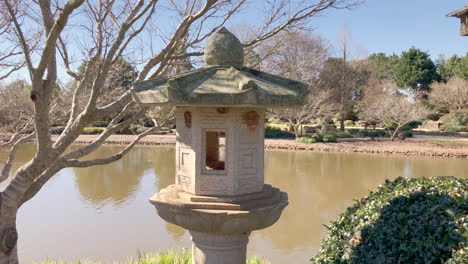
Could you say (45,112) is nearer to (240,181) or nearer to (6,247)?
(6,247)

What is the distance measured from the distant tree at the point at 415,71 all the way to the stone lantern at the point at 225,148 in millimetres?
34378

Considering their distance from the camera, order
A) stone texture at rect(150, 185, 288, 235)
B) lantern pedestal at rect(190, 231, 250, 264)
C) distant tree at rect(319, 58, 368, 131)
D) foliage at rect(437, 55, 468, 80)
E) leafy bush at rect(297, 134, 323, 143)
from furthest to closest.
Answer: foliage at rect(437, 55, 468, 80) → distant tree at rect(319, 58, 368, 131) → leafy bush at rect(297, 134, 323, 143) → lantern pedestal at rect(190, 231, 250, 264) → stone texture at rect(150, 185, 288, 235)

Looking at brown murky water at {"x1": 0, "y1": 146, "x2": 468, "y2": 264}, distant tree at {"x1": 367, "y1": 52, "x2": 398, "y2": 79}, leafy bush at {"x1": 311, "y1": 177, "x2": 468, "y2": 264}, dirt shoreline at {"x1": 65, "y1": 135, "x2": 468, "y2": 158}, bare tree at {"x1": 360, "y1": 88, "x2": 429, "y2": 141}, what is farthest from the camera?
distant tree at {"x1": 367, "y1": 52, "x2": 398, "y2": 79}

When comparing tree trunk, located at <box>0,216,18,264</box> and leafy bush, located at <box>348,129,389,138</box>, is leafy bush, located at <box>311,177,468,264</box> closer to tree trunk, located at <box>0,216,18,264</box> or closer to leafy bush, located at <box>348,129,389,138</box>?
tree trunk, located at <box>0,216,18,264</box>

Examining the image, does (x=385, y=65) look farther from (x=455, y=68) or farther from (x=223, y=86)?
(x=223, y=86)

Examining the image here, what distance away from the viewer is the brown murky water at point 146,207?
6.99 metres

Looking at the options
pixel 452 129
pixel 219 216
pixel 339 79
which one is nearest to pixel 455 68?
pixel 452 129

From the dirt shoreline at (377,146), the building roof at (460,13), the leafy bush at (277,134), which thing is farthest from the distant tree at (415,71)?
the building roof at (460,13)

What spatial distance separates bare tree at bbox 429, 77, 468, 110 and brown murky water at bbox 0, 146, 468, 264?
607 inches

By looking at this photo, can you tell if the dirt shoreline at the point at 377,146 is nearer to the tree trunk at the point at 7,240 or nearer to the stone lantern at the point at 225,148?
the stone lantern at the point at 225,148

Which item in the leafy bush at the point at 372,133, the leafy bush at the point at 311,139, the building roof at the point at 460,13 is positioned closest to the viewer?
the building roof at the point at 460,13

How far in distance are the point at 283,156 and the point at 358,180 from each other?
602 centimetres

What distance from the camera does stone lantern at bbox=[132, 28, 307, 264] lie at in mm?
2916

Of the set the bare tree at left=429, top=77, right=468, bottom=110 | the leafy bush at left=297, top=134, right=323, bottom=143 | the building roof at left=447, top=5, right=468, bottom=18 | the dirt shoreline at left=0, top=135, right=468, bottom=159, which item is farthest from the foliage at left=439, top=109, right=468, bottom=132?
the building roof at left=447, top=5, right=468, bottom=18
